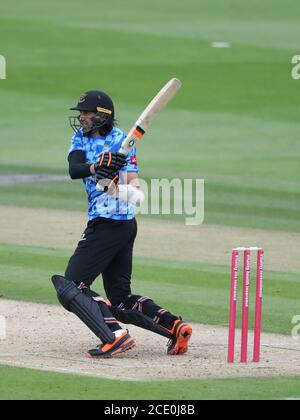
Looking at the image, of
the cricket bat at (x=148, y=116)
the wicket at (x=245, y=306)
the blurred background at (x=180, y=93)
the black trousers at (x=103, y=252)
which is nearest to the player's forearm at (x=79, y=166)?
the cricket bat at (x=148, y=116)

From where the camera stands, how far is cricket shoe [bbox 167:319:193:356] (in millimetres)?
10852

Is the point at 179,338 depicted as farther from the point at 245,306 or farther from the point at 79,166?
the point at 79,166

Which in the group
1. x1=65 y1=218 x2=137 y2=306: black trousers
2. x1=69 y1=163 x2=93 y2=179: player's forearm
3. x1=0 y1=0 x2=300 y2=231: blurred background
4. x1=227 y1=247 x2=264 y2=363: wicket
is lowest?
x1=227 y1=247 x2=264 y2=363: wicket

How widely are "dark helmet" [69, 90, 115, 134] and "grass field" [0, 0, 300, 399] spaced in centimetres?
219

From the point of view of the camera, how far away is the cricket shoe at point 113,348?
34.9 feet

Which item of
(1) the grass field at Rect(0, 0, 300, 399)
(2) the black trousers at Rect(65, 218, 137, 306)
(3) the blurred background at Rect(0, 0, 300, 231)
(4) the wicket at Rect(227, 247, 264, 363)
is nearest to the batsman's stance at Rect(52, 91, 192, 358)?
(2) the black trousers at Rect(65, 218, 137, 306)

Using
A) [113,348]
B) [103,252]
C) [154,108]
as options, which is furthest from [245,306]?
[154,108]

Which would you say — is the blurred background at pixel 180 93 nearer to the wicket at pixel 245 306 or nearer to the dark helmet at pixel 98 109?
the dark helmet at pixel 98 109

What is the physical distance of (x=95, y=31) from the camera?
4038 cm

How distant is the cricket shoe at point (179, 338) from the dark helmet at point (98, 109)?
5.62 feet

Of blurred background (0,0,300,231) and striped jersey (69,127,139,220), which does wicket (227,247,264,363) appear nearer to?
striped jersey (69,127,139,220)

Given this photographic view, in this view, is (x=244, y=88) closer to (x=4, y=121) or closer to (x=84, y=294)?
(x=4, y=121)

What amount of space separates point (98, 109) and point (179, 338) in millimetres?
1985

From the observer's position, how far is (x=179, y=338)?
1084cm
